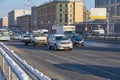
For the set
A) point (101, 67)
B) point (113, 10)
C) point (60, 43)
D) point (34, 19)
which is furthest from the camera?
point (34, 19)

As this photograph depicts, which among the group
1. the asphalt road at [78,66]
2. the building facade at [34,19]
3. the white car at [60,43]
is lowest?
the asphalt road at [78,66]

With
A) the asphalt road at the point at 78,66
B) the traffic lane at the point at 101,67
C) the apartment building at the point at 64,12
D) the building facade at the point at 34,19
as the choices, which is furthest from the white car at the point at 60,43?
the building facade at the point at 34,19

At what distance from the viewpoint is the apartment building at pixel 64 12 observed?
15862 centimetres

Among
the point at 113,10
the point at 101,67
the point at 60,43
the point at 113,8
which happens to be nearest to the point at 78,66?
the point at 101,67

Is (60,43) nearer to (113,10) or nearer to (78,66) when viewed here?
(78,66)

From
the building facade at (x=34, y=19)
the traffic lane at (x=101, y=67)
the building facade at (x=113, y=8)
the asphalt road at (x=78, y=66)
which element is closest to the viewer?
the asphalt road at (x=78, y=66)

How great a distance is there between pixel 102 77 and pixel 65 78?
1.58 meters

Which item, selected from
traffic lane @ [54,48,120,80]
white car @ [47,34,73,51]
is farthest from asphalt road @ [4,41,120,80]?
white car @ [47,34,73,51]

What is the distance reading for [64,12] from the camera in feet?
524

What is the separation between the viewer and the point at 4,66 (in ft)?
46.7

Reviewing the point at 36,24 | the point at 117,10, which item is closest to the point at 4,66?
the point at 117,10

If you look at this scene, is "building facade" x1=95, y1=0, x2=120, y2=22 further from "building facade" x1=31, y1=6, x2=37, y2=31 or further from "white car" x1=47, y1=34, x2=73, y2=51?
"white car" x1=47, y1=34, x2=73, y2=51

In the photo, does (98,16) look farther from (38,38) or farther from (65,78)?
(65,78)

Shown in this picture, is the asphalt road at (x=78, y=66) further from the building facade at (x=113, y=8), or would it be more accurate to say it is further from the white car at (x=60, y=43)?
the building facade at (x=113, y=8)
